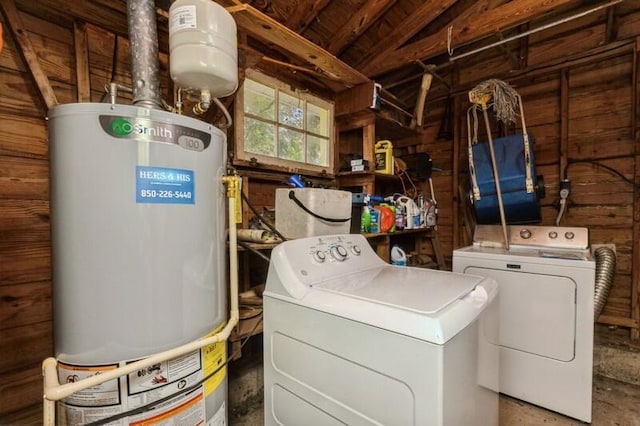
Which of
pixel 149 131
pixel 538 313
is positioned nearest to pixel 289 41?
pixel 149 131

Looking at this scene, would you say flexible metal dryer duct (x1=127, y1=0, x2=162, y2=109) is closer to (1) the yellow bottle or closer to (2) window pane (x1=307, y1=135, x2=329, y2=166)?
(2) window pane (x1=307, y1=135, x2=329, y2=166)

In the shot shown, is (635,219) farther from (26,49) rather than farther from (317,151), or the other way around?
(26,49)

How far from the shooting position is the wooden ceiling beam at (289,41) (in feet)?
4.73

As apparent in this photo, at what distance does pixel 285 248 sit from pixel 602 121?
8.76ft

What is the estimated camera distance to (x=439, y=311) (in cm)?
84

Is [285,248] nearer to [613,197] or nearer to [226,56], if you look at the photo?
[226,56]

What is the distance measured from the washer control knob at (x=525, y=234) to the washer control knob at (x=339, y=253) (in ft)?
4.76

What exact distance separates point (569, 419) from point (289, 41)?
2.71 meters

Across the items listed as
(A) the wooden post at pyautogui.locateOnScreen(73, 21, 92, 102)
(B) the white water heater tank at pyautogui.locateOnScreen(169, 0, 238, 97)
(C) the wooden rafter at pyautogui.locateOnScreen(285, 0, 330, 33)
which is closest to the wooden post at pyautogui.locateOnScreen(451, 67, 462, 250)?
(C) the wooden rafter at pyautogui.locateOnScreen(285, 0, 330, 33)

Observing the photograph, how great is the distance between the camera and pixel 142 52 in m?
1.06

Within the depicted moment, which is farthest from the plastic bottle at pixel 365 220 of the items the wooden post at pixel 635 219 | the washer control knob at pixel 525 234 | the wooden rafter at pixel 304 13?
the wooden post at pixel 635 219

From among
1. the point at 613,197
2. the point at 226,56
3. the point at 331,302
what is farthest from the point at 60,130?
the point at 613,197

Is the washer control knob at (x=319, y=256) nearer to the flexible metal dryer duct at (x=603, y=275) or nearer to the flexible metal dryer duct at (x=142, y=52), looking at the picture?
the flexible metal dryer duct at (x=142, y=52)

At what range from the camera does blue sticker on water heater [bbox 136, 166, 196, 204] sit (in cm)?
85
